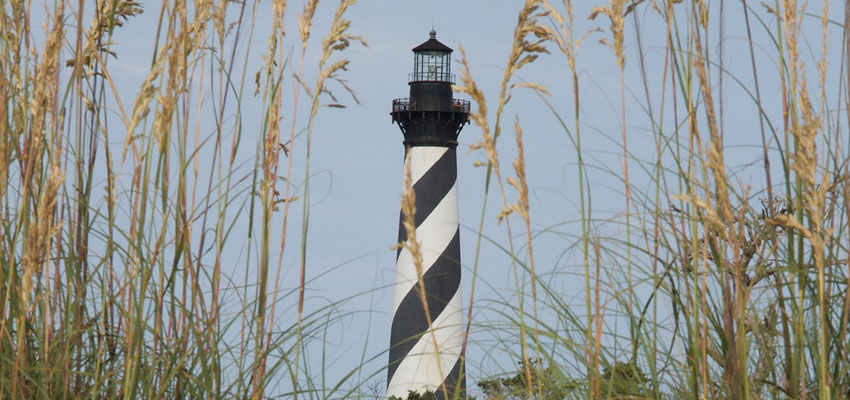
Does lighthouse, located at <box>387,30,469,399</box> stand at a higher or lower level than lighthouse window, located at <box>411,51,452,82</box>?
lower

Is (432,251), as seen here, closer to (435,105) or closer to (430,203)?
(430,203)

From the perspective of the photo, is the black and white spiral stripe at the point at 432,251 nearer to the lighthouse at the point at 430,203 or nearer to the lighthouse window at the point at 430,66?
the lighthouse at the point at 430,203

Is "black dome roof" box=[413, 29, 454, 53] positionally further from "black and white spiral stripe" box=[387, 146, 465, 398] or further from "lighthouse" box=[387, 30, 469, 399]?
"black and white spiral stripe" box=[387, 146, 465, 398]

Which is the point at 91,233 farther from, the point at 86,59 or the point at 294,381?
the point at 294,381

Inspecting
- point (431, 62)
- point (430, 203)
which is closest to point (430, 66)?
point (431, 62)

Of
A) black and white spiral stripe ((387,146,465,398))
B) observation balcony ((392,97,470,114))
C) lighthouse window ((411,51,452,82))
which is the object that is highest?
lighthouse window ((411,51,452,82))

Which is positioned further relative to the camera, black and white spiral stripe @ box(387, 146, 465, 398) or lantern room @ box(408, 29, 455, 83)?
lantern room @ box(408, 29, 455, 83)

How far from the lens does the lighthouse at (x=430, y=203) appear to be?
15.2 m

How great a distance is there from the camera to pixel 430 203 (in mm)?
15969

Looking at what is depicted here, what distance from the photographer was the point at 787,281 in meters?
1.81

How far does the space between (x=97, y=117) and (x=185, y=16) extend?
1.19 feet

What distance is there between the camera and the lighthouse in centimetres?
1521

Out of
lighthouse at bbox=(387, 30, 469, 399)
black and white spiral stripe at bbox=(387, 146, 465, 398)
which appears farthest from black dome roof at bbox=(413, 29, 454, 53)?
black and white spiral stripe at bbox=(387, 146, 465, 398)

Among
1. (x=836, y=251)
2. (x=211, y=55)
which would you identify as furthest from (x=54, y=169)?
(x=836, y=251)
